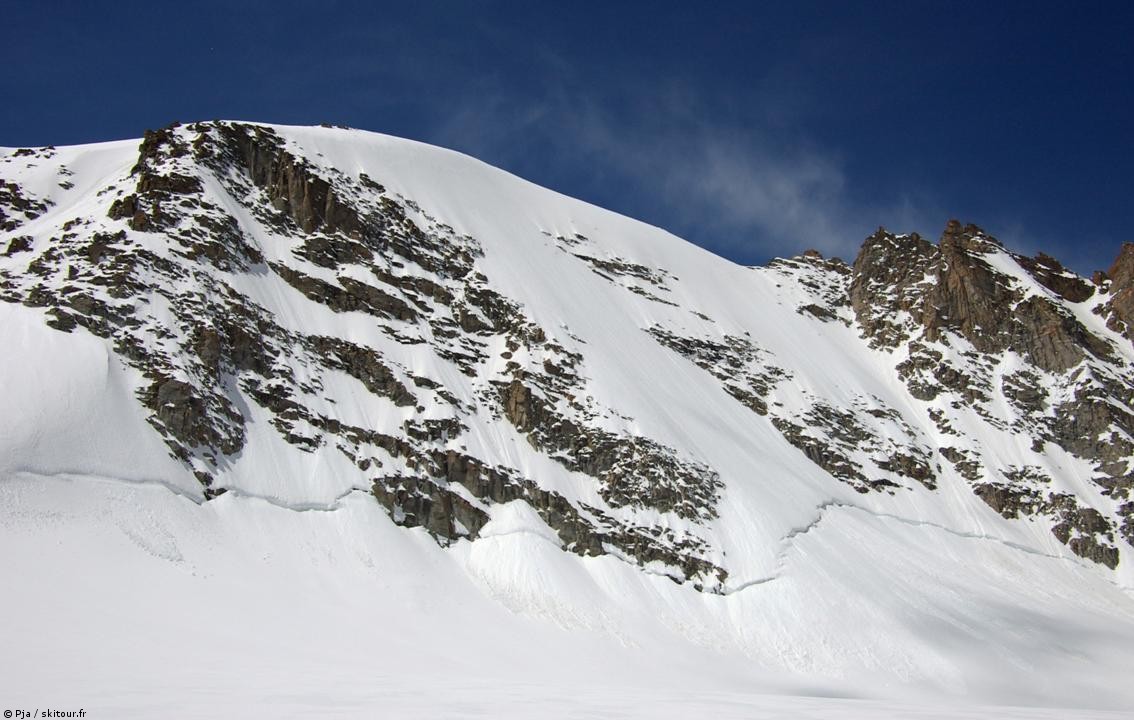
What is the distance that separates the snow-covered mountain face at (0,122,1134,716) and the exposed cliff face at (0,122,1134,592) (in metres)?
0.22

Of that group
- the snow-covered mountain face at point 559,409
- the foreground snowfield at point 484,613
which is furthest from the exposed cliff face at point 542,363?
the foreground snowfield at point 484,613

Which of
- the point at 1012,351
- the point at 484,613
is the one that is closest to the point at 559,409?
the point at 484,613

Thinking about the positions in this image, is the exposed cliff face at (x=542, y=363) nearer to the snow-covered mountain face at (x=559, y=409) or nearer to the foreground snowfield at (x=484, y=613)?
the snow-covered mountain face at (x=559, y=409)

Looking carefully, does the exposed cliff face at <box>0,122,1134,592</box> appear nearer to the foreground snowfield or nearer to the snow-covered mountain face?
the snow-covered mountain face

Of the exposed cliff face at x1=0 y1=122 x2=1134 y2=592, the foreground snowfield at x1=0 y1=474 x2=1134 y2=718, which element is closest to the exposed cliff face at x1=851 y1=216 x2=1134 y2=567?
the exposed cliff face at x1=0 y1=122 x2=1134 y2=592

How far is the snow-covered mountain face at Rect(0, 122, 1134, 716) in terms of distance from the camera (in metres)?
39.7

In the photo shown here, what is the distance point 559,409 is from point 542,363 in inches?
167

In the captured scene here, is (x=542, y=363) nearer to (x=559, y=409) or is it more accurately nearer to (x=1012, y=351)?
(x=559, y=409)

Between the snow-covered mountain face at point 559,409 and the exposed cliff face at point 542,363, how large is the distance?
222 mm

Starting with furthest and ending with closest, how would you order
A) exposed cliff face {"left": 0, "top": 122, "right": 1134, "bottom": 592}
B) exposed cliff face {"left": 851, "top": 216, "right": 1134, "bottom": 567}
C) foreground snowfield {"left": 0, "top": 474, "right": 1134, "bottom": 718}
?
1. exposed cliff face {"left": 851, "top": 216, "right": 1134, "bottom": 567}
2. exposed cliff face {"left": 0, "top": 122, "right": 1134, "bottom": 592}
3. foreground snowfield {"left": 0, "top": 474, "right": 1134, "bottom": 718}

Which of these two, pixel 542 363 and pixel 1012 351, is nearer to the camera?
pixel 542 363

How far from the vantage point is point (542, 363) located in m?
54.9

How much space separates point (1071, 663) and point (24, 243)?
59.8m

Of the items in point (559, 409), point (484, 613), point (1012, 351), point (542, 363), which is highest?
point (1012, 351)
